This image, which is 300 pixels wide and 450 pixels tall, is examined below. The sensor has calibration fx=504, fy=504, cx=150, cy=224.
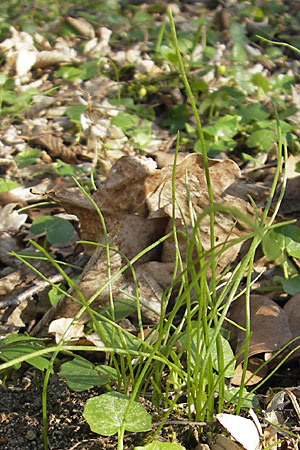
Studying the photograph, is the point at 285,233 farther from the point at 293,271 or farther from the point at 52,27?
the point at 52,27

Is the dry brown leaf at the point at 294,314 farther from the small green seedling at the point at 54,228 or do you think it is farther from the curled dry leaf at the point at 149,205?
the small green seedling at the point at 54,228

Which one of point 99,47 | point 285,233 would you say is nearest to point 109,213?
point 285,233

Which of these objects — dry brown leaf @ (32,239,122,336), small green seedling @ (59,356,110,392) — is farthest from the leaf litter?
small green seedling @ (59,356,110,392)

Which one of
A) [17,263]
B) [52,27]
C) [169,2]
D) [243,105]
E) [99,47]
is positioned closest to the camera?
[17,263]

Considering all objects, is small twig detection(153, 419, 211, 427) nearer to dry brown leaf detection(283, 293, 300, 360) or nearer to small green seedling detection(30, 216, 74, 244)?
dry brown leaf detection(283, 293, 300, 360)

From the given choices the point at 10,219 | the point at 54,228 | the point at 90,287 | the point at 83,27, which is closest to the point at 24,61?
the point at 83,27

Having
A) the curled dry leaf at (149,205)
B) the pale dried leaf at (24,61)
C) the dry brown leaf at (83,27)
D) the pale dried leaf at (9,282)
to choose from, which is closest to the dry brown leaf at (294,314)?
the curled dry leaf at (149,205)

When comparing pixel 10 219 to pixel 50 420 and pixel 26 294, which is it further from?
pixel 50 420
